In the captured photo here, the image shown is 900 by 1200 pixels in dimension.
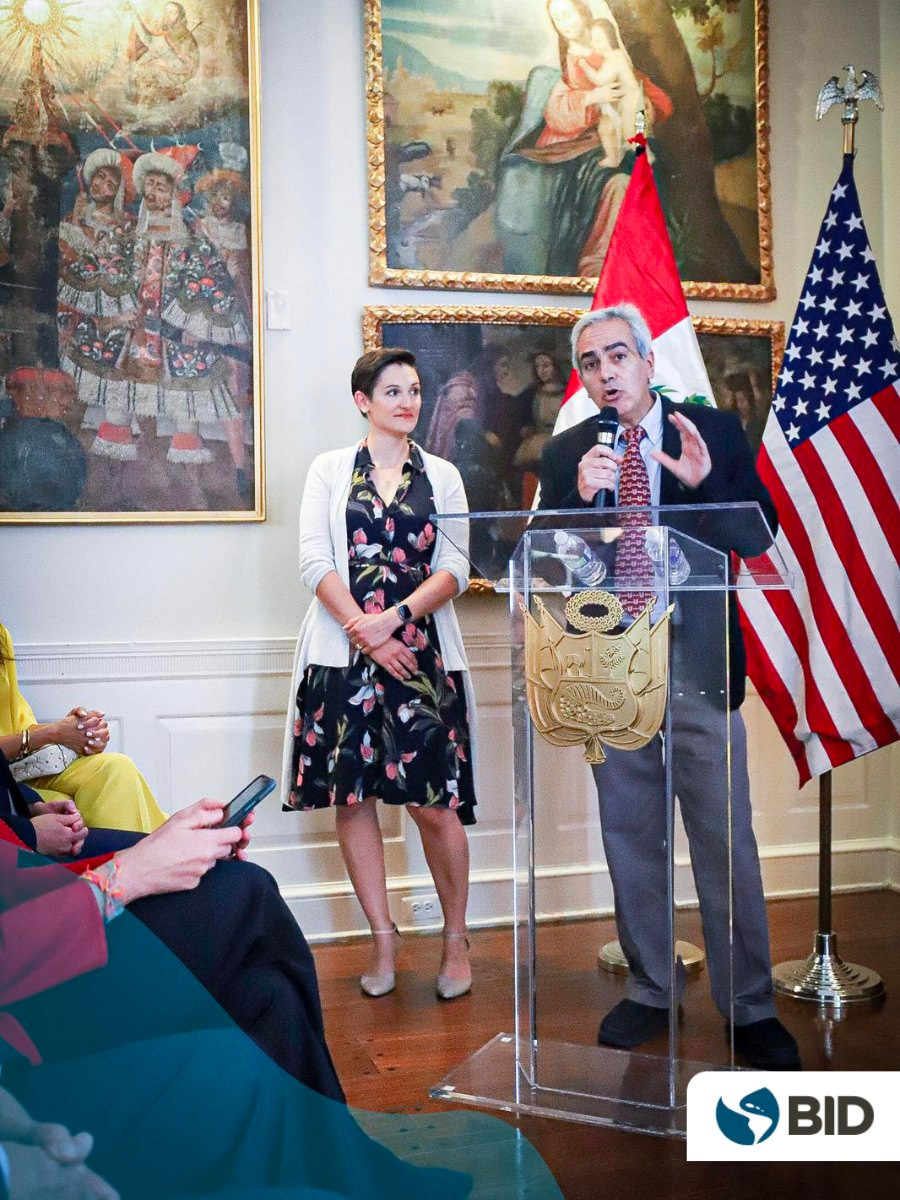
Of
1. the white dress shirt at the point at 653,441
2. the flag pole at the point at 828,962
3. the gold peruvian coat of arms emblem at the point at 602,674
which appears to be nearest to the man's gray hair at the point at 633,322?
the white dress shirt at the point at 653,441

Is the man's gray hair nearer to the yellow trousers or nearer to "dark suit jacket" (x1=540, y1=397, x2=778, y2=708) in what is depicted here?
"dark suit jacket" (x1=540, y1=397, x2=778, y2=708)

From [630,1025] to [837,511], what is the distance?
1837 mm

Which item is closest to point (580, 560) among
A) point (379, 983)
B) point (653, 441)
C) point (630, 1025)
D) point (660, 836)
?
point (653, 441)

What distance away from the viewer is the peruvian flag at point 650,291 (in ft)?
13.0

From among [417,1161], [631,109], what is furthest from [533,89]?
[417,1161]

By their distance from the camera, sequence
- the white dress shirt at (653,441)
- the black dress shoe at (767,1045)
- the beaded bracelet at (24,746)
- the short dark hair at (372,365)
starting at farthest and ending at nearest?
the short dark hair at (372,365), the beaded bracelet at (24,746), the white dress shirt at (653,441), the black dress shoe at (767,1045)

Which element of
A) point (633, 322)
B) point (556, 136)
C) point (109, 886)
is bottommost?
point (109, 886)

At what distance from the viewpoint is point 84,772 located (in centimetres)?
326

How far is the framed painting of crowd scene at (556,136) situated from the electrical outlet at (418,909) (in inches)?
84.7

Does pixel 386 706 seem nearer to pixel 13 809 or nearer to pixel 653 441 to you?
pixel 653 441

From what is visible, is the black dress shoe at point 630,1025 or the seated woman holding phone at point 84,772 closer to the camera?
the black dress shoe at point 630,1025

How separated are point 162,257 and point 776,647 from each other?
2.38m

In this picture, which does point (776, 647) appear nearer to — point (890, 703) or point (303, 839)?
point (890, 703)

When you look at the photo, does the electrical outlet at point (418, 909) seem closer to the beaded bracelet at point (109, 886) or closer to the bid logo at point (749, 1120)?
the bid logo at point (749, 1120)
